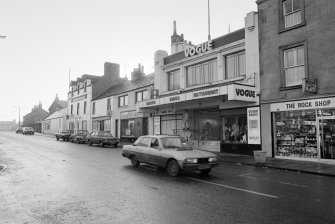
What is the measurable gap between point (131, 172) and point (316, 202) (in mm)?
6549

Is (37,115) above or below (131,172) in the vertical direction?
above

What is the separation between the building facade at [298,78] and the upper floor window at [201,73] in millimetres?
4734

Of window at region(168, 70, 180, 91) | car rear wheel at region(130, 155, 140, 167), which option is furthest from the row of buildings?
car rear wheel at region(130, 155, 140, 167)

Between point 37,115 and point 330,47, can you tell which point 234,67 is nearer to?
point 330,47

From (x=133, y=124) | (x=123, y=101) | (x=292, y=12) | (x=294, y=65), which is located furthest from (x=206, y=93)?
(x=123, y=101)

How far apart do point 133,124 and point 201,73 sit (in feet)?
38.5

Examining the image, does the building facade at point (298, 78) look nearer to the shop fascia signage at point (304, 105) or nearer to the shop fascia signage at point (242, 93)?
the shop fascia signage at point (304, 105)

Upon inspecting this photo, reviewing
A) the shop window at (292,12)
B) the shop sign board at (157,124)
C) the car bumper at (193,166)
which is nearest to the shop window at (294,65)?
the shop window at (292,12)

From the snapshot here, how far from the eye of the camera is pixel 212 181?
374 inches

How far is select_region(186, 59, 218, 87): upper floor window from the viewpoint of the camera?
2192 centimetres

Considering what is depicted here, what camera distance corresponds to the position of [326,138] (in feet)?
47.1

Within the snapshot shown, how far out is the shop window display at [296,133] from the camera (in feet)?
49.4

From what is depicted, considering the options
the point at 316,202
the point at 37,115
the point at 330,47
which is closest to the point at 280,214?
the point at 316,202

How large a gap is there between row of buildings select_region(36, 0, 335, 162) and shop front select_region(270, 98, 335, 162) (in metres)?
0.05
